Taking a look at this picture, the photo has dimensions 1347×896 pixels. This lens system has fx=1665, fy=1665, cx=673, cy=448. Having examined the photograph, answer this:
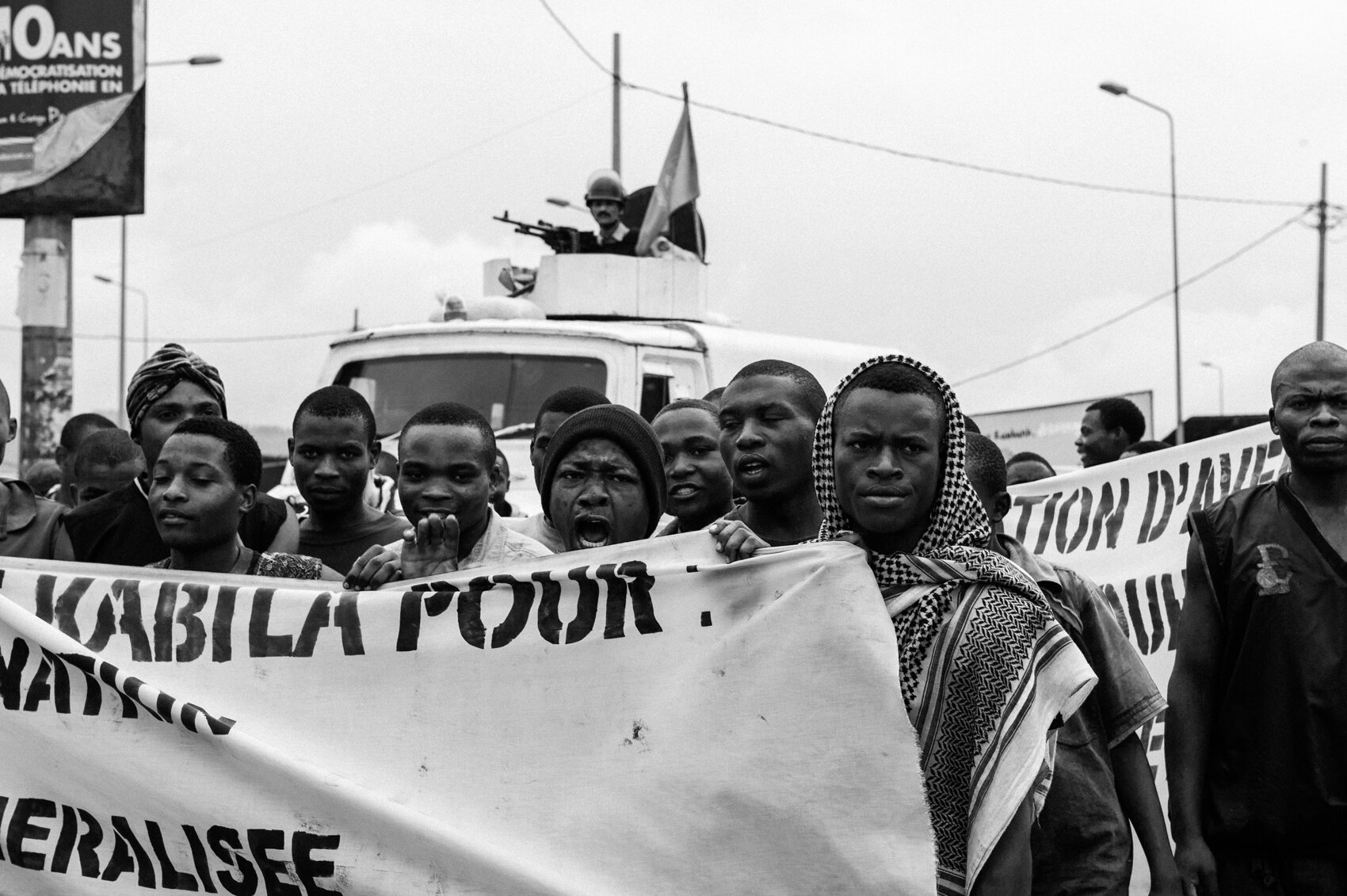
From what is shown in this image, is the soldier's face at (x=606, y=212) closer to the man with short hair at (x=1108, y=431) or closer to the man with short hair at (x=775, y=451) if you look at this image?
the man with short hair at (x=1108, y=431)

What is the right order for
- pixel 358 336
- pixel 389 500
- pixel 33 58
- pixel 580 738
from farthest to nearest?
pixel 33 58
pixel 358 336
pixel 389 500
pixel 580 738

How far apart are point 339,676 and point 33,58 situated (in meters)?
13.1

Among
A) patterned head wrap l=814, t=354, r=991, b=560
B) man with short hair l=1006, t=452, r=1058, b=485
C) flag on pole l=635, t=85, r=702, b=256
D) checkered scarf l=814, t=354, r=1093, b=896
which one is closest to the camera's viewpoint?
checkered scarf l=814, t=354, r=1093, b=896

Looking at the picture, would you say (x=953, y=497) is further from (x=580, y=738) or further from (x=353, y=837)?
(x=353, y=837)

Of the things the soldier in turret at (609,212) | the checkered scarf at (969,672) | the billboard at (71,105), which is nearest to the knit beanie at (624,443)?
the checkered scarf at (969,672)

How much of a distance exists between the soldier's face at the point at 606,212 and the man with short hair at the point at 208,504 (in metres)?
6.96

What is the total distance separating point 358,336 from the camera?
929 cm

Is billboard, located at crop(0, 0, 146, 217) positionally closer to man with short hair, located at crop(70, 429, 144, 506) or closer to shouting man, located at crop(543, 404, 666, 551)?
man with short hair, located at crop(70, 429, 144, 506)

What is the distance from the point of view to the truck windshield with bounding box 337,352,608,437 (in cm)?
877

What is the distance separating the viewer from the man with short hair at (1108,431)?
8258 mm

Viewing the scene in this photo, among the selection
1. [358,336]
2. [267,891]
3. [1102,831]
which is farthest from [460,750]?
[358,336]

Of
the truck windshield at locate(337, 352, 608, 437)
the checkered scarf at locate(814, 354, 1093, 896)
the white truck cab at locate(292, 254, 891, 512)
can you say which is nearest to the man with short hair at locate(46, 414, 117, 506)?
the white truck cab at locate(292, 254, 891, 512)

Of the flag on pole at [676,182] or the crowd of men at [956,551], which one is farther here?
the flag on pole at [676,182]

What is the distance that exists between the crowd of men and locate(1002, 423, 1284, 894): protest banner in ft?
5.62
